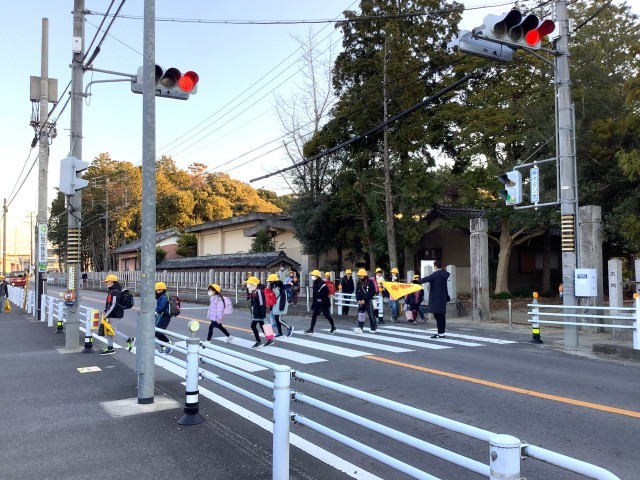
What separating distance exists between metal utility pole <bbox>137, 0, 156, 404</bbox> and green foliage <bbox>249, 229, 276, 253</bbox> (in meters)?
28.3

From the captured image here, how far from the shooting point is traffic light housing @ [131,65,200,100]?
24.6 ft

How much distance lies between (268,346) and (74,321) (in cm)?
445

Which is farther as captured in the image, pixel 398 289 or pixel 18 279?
pixel 18 279

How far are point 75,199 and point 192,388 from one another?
7.55 meters

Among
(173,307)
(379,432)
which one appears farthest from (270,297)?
(379,432)

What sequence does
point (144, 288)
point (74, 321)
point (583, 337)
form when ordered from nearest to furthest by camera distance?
point (144, 288)
point (74, 321)
point (583, 337)

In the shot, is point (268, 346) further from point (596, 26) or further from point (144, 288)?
point (596, 26)

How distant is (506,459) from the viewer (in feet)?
8.00

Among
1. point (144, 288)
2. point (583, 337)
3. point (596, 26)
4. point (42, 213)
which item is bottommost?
point (583, 337)

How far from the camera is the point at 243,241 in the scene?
40.2m

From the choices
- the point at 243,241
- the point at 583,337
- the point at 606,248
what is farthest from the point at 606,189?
the point at 243,241

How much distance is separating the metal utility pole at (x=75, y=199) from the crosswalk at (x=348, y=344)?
→ 137 inches

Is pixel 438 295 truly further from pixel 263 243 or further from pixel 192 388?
pixel 263 243

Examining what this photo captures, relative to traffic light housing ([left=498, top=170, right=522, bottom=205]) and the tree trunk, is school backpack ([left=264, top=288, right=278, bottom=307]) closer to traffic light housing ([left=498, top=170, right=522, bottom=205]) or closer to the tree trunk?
traffic light housing ([left=498, top=170, right=522, bottom=205])
